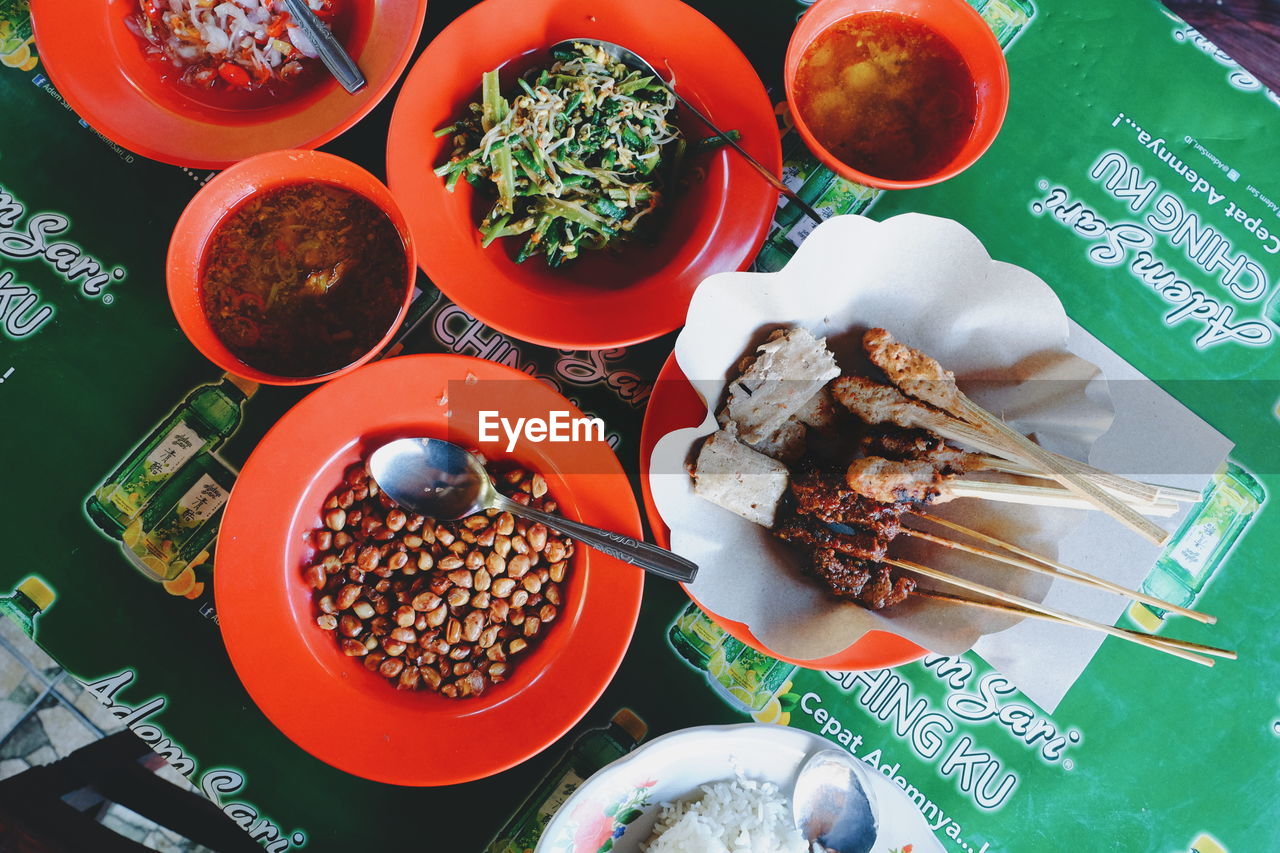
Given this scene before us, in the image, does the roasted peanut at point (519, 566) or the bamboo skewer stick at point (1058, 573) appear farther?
the roasted peanut at point (519, 566)

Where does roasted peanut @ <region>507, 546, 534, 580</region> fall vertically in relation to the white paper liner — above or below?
below

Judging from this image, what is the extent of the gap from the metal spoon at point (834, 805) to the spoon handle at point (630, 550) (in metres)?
0.54

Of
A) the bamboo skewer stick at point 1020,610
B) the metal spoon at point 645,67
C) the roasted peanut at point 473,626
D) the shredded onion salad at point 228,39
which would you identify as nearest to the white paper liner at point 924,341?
the bamboo skewer stick at point 1020,610

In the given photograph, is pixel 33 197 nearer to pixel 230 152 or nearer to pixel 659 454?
pixel 230 152

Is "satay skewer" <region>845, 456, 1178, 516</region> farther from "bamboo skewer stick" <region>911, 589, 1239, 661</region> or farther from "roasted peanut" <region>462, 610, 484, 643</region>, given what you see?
"roasted peanut" <region>462, 610, 484, 643</region>

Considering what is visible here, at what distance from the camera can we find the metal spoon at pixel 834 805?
1718mm

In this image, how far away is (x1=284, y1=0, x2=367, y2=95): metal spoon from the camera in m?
1.63

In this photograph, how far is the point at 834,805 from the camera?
174 cm

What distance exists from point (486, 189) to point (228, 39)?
26.2 inches

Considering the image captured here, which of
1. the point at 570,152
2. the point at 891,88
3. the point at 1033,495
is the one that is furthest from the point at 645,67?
the point at 1033,495

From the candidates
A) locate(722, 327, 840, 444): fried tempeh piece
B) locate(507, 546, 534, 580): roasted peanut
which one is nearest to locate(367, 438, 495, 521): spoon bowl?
locate(507, 546, 534, 580): roasted peanut

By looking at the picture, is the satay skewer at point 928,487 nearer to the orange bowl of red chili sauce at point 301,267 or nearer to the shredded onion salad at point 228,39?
the orange bowl of red chili sauce at point 301,267

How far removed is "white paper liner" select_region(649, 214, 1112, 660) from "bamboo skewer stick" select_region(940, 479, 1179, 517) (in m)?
0.14

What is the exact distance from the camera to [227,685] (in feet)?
6.06
